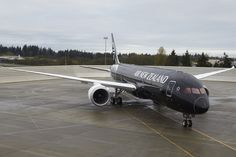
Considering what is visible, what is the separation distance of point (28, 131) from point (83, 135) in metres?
2.62

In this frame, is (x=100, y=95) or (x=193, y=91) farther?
(x=100, y=95)

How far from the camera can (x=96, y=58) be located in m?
126

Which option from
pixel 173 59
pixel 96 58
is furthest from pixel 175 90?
pixel 96 58

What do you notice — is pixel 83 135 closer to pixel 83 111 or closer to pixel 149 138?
pixel 149 138

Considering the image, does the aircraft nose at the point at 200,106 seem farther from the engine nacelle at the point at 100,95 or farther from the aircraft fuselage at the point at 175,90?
the engine nacelle at the point at 100,95

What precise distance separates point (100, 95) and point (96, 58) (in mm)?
104984

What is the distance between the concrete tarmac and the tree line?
55479 mm

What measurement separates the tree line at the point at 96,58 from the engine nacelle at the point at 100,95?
55396mm

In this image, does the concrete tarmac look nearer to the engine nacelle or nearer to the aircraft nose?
the engine nacelle

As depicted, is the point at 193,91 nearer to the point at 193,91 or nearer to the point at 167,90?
the point at 193,91

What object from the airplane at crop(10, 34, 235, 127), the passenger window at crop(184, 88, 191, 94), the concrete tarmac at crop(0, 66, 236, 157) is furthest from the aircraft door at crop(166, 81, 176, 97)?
the concrete tarmac at crop(0, 66, 236, 157)

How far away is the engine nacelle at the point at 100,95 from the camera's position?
21688 millimetres

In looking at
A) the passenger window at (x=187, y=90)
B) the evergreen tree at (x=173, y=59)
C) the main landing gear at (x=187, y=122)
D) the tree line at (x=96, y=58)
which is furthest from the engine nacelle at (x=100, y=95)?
the evergreen tree at (x=173, y=59)

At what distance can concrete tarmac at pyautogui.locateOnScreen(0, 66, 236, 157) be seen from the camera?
12555 millimetres
